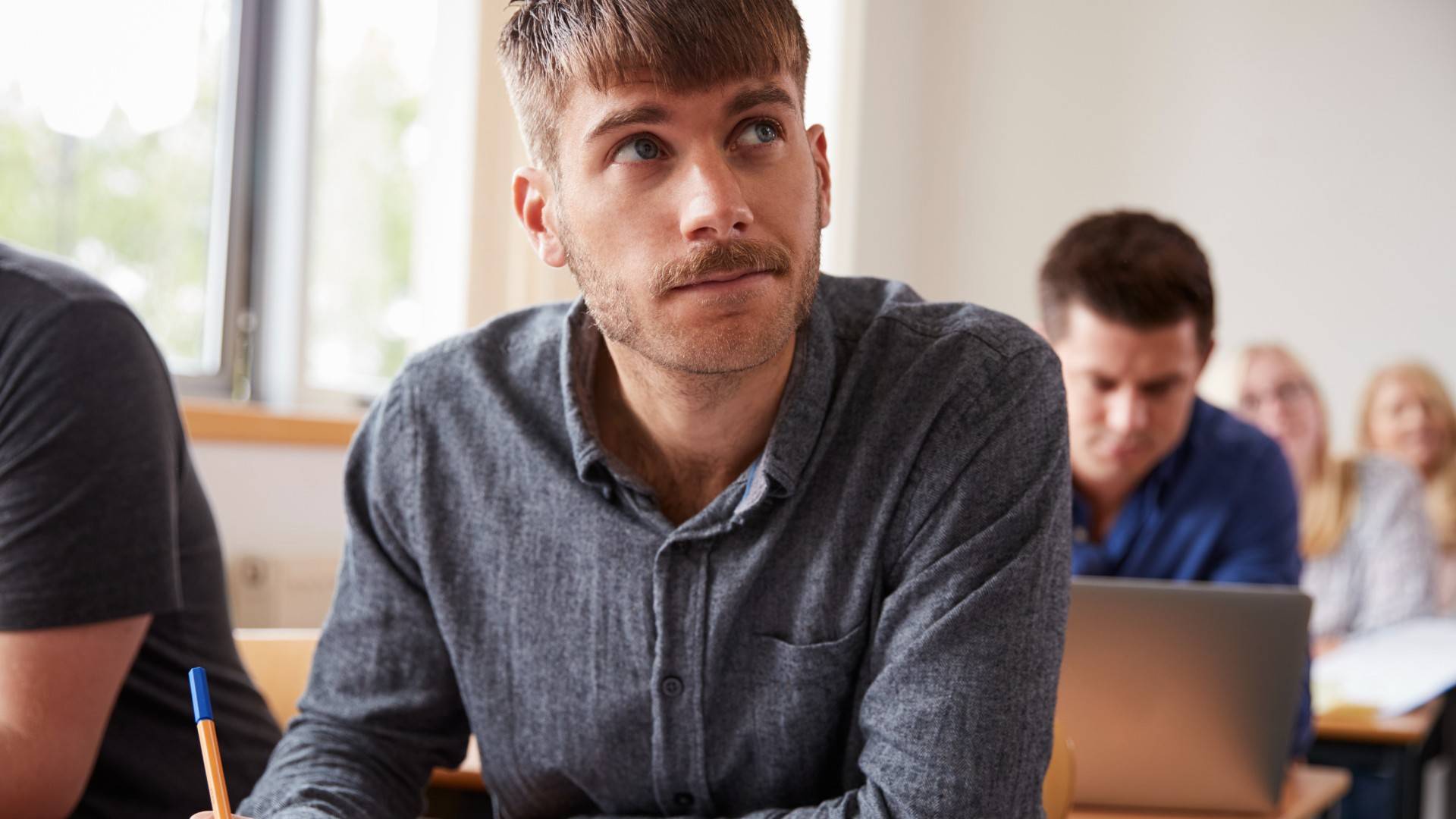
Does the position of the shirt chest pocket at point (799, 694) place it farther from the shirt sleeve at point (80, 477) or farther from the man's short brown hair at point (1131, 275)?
the man's short brown hair at point (1131, 275)

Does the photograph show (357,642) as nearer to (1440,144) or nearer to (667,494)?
(667,494)

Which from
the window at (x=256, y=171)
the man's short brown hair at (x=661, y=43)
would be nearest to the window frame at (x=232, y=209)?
the window at (x=256, y=171)

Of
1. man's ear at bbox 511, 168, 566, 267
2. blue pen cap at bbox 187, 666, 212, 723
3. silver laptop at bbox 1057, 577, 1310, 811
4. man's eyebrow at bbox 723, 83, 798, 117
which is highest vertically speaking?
man's eyebrow at bbox 723, 83, 798, 117

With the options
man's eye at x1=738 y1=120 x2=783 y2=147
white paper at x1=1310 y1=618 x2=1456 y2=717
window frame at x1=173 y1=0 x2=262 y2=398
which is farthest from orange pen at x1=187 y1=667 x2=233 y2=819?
window frame at x1=173 y1=0 x2=262 y2=398

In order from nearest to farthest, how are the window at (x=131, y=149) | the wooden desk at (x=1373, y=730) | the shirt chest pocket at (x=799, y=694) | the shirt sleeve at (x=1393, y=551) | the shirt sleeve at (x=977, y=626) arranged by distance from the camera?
the shirt sleeve at (x=977, y=626), the shirt chest pocket at (x=799, y=694), the wooden desk at (x=1373, y=730), the window at (x=131, y=149), the shirt sleeve at (x=1393, y=551)

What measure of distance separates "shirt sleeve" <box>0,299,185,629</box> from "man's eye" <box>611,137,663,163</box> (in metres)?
0.54

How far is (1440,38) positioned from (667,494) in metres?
4.71

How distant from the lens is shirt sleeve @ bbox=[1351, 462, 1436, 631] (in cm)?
421

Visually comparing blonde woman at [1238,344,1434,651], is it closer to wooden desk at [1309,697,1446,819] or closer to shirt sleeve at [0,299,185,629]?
wooden desk at [1309,697,1446,819]

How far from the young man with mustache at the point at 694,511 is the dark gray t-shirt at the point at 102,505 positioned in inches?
7.7

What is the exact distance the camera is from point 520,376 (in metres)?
1.49

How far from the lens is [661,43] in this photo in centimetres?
124

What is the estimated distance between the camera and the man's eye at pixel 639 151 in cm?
127

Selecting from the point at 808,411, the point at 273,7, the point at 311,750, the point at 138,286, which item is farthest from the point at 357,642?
the point at 273,7
